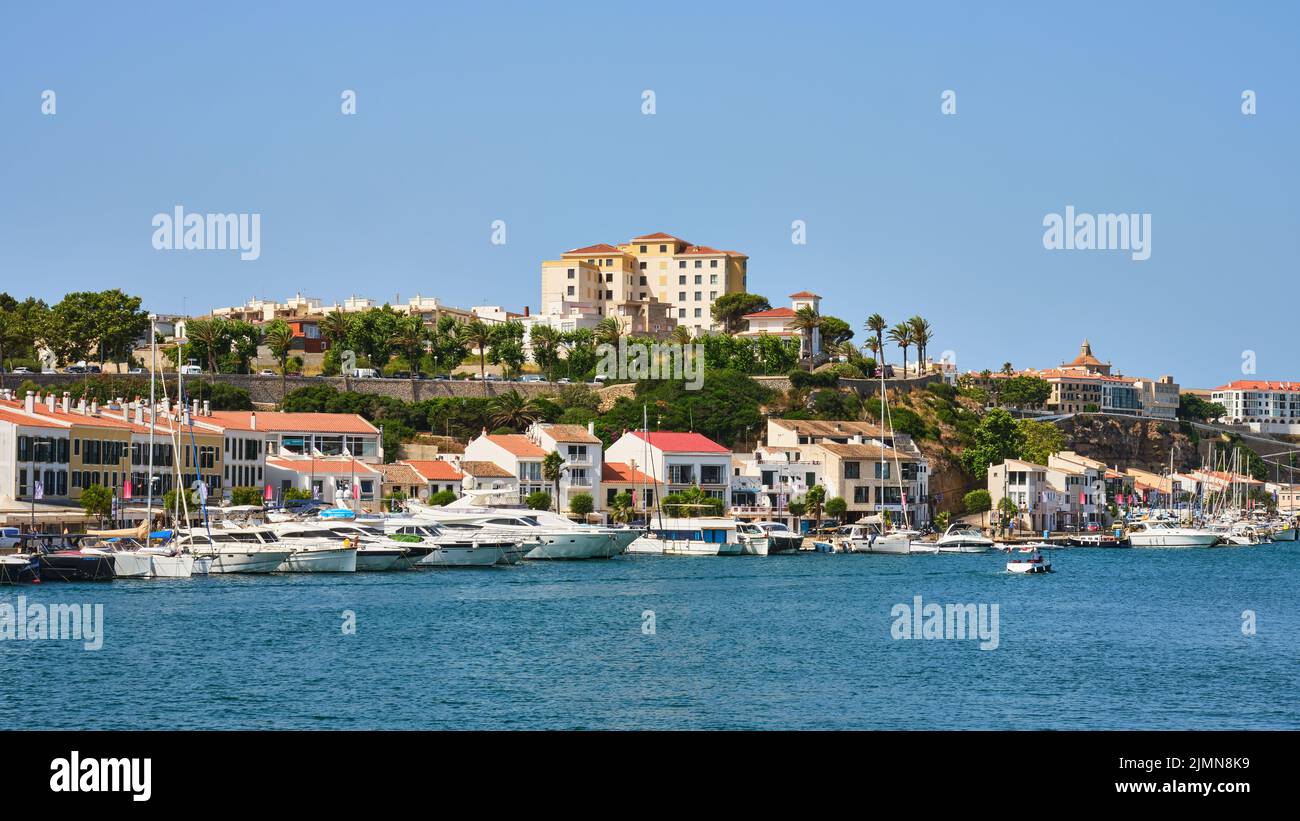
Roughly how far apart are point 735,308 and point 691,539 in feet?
215

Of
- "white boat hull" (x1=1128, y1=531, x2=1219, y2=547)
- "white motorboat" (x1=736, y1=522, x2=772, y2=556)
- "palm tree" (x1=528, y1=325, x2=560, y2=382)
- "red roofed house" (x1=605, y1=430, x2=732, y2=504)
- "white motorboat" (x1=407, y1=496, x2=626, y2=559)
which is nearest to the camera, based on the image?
"white motorboat" (x1=407, y1=496, x2=626, y2=559)

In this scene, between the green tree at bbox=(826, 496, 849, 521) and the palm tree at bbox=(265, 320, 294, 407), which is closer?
the green tree at bbox=(826, 496, 849, 521)

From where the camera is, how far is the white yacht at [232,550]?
2279 inches

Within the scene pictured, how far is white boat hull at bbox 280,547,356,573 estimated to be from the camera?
60.1 meters

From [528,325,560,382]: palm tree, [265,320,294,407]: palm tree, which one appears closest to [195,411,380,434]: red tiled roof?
[265,320,294,407]: palm tree

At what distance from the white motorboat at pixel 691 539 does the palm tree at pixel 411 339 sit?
39.5m

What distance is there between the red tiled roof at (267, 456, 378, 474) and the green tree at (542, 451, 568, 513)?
384 inches

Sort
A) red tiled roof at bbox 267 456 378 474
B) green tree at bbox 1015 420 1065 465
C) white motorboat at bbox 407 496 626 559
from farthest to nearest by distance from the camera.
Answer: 1. green tree at bbox 1015 420 1065 465
2. red tiled roof at bbox 267 456 378 474
3. white motorboat at bbox 407 496 626 559

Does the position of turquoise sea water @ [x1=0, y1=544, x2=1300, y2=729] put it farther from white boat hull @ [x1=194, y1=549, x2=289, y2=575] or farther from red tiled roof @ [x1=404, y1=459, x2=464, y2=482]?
red tiled roof @ [x1=404, y1=459, x2=464, y2=482]

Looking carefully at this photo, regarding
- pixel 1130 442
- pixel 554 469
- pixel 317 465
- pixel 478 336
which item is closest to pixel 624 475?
pixel 554 469

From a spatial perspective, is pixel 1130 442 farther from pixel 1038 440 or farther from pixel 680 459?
pixel 680 459

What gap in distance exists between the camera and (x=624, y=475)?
93.0m
